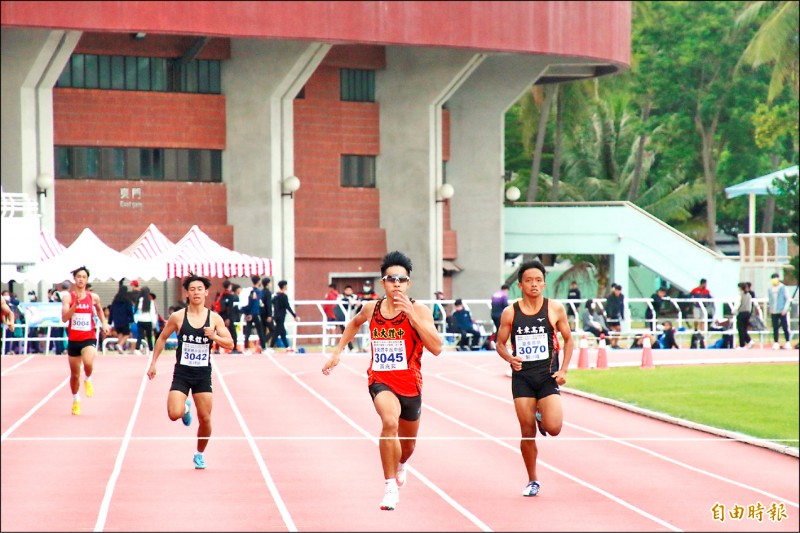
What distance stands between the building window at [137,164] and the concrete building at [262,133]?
0.06 feet

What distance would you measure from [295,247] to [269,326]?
245cm

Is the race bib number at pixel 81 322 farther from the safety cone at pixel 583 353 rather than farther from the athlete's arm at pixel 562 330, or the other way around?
the safety cone at pixel 583 353

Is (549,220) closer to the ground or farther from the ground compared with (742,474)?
farther from the ground

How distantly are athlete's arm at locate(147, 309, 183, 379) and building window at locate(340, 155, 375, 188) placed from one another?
3.68m

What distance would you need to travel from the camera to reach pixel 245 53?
40.0ft

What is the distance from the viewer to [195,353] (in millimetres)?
7844

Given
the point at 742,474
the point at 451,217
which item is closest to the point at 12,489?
the point at 742,474

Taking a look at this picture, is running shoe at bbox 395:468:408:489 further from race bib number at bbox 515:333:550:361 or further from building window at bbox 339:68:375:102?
building window at bbox 339:68:375:102

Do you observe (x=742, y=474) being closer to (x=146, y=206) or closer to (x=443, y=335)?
(x=443, y=335)

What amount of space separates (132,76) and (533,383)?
5.27 m

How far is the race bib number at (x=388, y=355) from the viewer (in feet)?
24.8

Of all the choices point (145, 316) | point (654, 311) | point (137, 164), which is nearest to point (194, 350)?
point (145, 316)

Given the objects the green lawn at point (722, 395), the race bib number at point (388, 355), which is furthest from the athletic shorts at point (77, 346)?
the green lawn at point (722, 395)

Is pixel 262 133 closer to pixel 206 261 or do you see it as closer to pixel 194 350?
pixel 206 261
